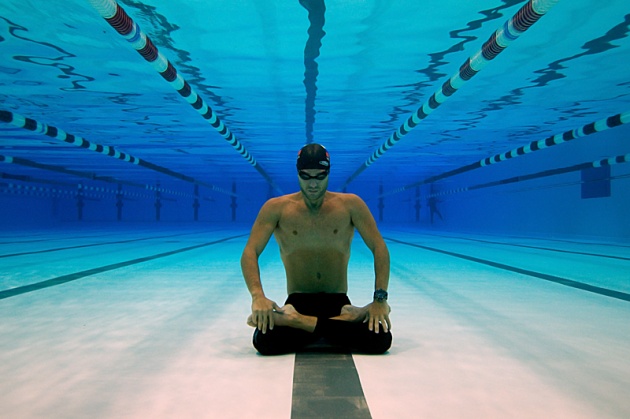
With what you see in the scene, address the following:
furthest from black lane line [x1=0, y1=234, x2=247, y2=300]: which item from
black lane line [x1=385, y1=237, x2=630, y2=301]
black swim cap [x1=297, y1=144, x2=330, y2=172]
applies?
black lane line [x1=385, y1=237, x2=630, y2=301]

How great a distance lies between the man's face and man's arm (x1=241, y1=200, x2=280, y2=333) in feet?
0.84

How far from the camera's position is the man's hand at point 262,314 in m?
2.18

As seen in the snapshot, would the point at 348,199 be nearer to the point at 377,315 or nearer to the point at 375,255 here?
the point at 375,255

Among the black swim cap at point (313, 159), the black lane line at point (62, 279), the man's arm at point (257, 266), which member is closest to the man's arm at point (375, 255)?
the black swim cap at point (313, 159)

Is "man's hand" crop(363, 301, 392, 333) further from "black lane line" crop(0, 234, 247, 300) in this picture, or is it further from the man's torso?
"black lane line" crop(0, 234, 247, 300)

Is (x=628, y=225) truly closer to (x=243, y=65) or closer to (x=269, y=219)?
(x=243, y=65)

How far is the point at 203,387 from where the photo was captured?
1854mm

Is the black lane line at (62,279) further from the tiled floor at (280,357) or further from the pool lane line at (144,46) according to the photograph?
the pool lane line at (144,46)

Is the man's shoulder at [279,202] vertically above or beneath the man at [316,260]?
above

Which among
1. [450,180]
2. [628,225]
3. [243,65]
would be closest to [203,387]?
[243,65]

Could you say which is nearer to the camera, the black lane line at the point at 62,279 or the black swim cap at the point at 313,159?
the black swim cap at the point at 313,159

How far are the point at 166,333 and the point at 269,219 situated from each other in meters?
0.91

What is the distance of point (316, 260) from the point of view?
2.68 metres

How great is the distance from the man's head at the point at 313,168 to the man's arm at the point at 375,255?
27cm
